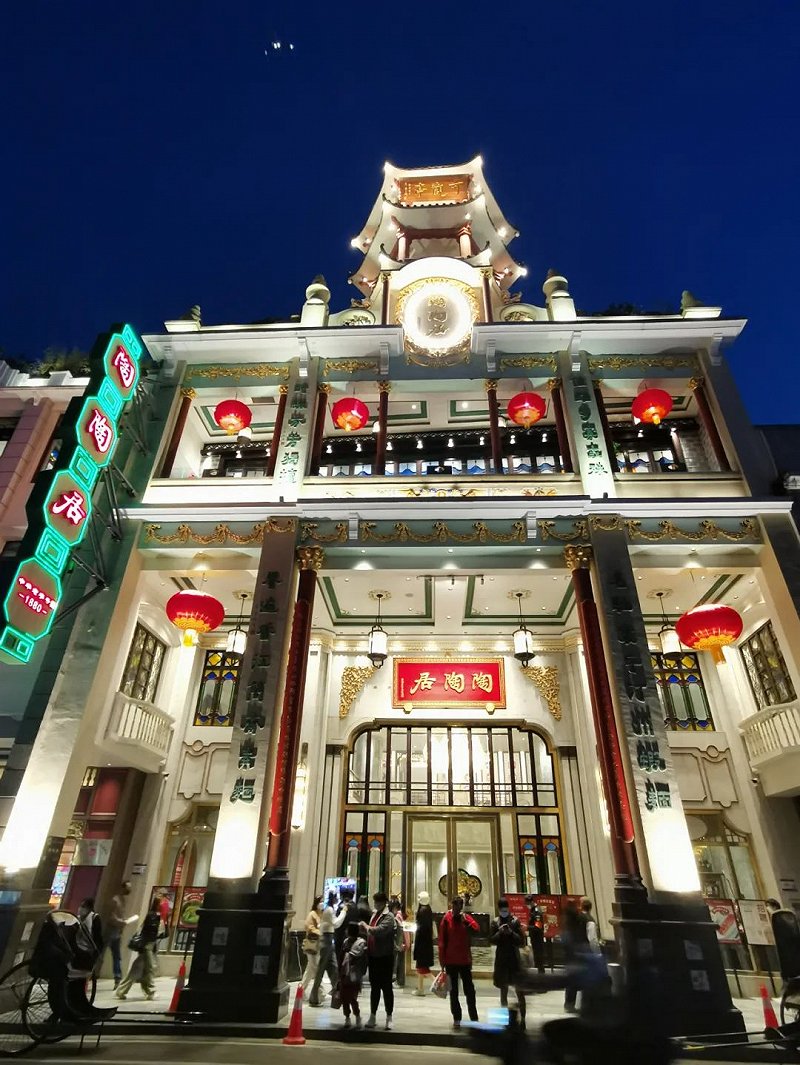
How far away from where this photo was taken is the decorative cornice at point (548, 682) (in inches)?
511

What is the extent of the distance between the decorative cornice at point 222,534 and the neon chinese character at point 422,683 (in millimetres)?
4996

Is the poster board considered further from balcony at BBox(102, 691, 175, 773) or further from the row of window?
balcony at BBox(102, 691, 175, 773)

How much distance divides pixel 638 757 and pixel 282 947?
5251mm

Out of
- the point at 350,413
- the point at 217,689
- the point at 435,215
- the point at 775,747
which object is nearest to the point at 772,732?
the point at 775,747

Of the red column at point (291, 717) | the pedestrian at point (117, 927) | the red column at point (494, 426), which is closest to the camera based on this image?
the red column at point (291, 717)

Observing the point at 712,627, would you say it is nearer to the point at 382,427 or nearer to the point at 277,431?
the point at 382,427

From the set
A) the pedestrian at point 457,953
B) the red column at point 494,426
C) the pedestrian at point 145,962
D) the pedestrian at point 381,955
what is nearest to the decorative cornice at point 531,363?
the red column at point 494,426

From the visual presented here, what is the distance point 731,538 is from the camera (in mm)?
10164

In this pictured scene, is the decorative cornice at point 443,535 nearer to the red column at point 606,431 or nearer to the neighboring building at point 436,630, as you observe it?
the neighboring building at point 436,630

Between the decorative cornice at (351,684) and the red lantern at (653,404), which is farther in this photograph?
the decorative cornice at (351,684)

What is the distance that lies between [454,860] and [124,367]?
11.4 meters

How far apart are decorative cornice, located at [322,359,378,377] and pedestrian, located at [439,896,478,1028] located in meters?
9.55

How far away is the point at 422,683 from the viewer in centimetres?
1338

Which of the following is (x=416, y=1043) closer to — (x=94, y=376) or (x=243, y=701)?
(x=243, y=701)
